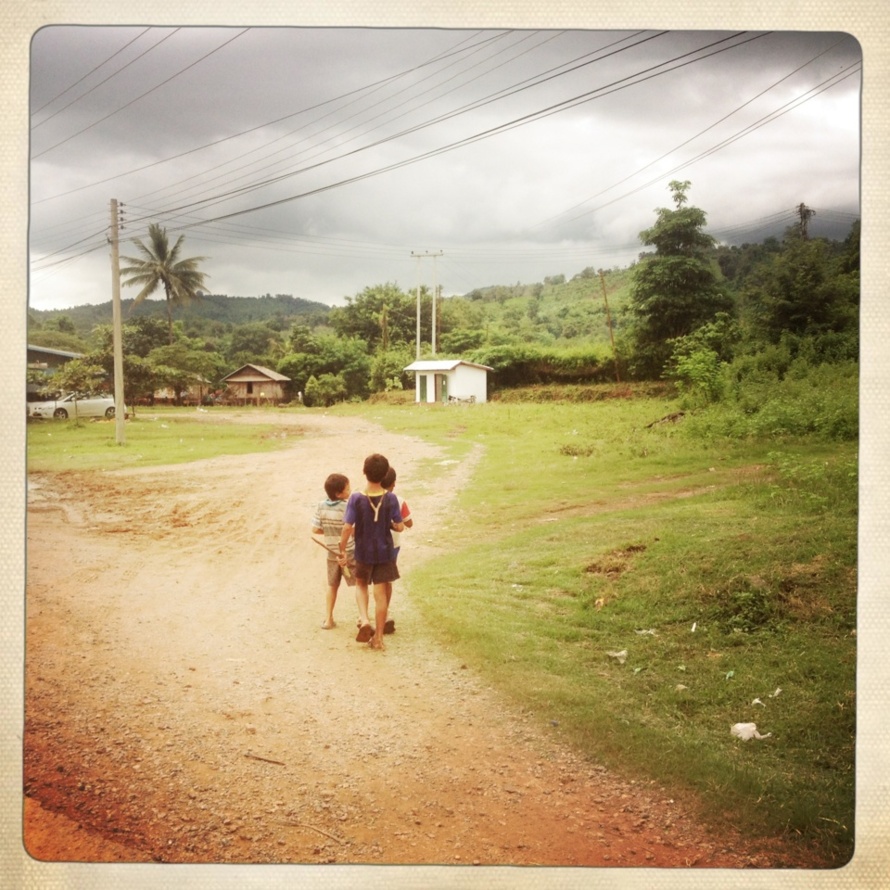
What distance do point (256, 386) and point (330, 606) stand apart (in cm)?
100

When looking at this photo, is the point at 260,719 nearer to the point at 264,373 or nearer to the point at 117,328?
the point at 264,373

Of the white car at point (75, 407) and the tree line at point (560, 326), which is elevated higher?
the tree line at point (560, 326)

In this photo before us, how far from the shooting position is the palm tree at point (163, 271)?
246 centimetres

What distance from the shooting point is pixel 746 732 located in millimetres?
2023

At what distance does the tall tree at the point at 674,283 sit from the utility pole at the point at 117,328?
192 centimetres

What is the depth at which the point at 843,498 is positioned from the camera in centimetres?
228

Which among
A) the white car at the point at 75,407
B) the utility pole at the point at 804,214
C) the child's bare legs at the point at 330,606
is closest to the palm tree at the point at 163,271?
the white car at the point at 75,407

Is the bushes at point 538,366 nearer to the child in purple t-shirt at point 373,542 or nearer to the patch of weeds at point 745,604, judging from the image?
the child in purple t-shirt at point 373,542

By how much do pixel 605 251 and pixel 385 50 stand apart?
1034mm

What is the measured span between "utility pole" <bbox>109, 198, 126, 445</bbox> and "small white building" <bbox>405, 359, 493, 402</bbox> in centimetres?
111

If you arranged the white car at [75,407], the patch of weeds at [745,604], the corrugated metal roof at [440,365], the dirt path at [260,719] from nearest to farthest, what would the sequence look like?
the dirt path at [260,719], the patch of weeds at [745,604], the white car at [75,407], the corrugated metal roof at [440,365]

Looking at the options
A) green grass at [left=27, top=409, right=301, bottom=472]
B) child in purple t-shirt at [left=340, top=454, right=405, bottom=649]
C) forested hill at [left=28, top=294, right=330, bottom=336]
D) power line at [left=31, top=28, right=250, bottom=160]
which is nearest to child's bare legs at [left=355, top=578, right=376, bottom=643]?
child in purple t-shirt at [left=340, top=454, right=405, bottom=649]

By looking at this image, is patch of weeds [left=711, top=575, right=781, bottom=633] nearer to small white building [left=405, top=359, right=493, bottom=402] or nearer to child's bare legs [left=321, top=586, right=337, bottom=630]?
small white building [left=405, top=359, right=493, bottom=402]

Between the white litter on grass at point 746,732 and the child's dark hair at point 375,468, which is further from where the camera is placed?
the child's dark hair at point 375,468
